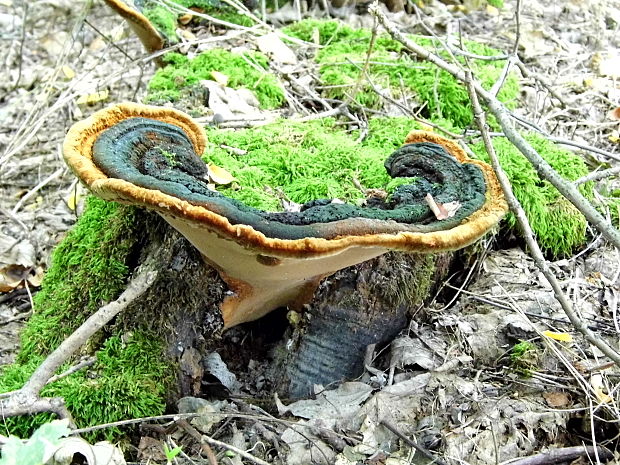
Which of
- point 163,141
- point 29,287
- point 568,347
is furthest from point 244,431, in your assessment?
point 29,287

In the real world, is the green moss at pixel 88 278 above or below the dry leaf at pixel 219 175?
below

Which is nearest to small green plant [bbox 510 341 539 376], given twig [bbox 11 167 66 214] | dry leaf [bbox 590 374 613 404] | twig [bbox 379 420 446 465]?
dry leaf [bbox 590 374 613 404]

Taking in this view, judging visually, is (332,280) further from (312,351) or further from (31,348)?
(31,348)

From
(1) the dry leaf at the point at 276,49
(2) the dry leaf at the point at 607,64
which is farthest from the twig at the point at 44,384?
(2) the dry leaf at the point at 607,64

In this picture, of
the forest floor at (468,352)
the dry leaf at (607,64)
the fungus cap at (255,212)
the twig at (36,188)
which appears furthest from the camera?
the dry leaf at (607,64)

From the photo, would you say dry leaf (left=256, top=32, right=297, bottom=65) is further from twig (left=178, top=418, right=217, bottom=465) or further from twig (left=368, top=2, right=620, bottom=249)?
twig (left=178, top=418, right=217, bottom=465)

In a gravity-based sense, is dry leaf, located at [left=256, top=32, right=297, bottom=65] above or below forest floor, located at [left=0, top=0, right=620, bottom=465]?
above

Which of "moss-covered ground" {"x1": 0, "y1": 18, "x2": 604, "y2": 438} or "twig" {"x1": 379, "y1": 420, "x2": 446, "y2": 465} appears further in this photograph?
"moss-covered ground" {"x1": 0, "y1": 18, "x2": 604, "y2": 438}

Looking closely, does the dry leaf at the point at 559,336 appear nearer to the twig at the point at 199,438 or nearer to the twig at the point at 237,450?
the twig at the point at 237,450
